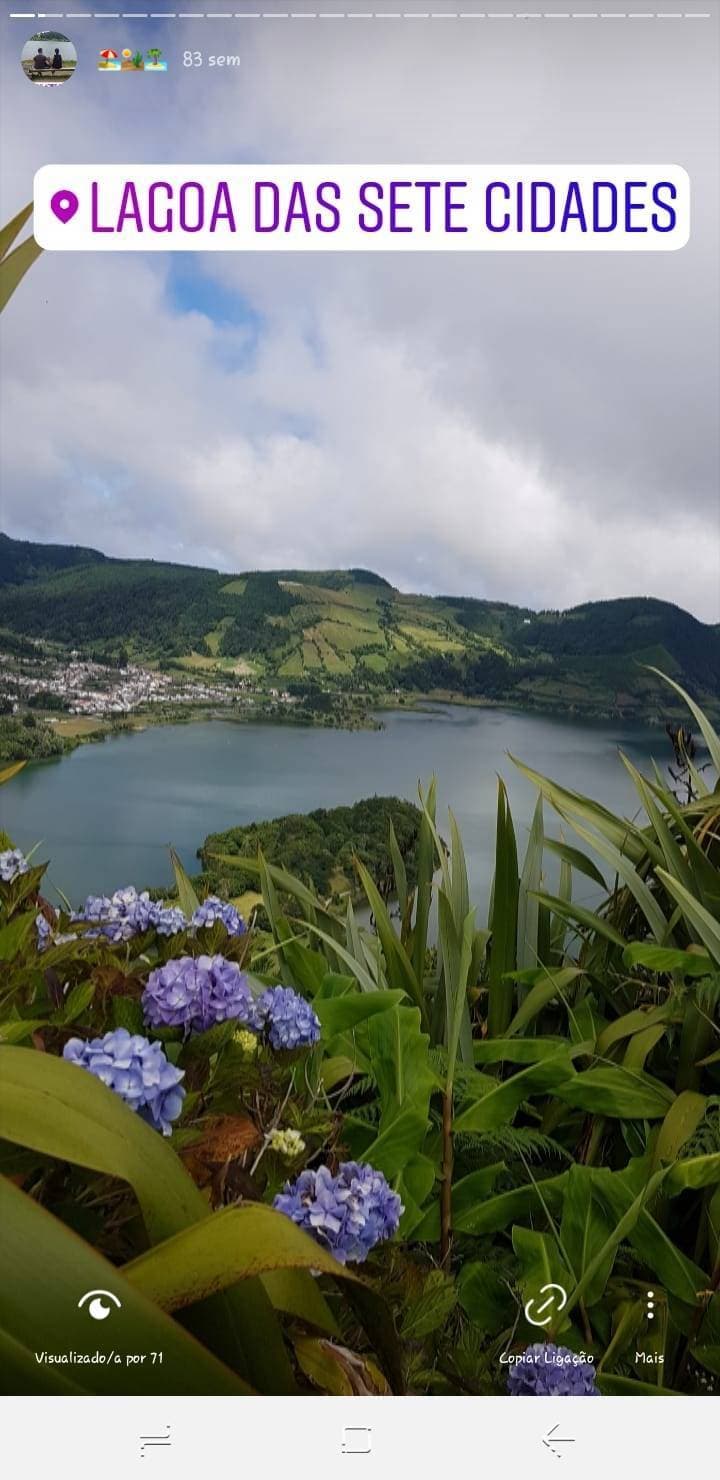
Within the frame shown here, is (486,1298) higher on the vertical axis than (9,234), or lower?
lower

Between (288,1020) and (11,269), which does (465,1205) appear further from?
(11,269)

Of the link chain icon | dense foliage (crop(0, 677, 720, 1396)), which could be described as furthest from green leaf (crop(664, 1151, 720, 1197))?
the link chain icon

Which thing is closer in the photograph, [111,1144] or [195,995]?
[111,1144]

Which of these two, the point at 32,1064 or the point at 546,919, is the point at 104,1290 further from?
the point at 546,919

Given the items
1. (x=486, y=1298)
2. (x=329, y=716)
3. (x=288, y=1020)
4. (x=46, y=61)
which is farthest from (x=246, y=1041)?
(x=329, y=716)

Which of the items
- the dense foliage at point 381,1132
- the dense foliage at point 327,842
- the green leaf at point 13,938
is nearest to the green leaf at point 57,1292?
the dense foliage at point 381,1132

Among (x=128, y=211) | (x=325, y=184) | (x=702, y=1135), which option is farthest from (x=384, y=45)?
(x=702, y=1135)
